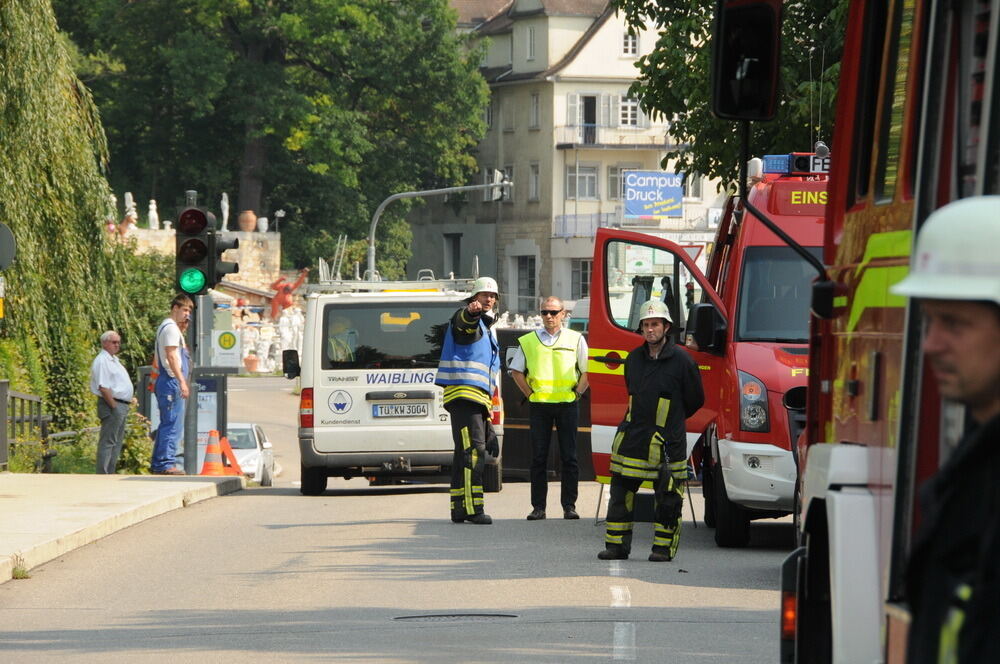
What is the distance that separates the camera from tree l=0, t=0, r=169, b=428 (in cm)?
2116

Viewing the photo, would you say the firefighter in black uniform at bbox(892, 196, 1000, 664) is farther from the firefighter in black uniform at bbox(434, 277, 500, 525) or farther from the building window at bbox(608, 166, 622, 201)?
the building window at bbox(608, 166, 622, 201)

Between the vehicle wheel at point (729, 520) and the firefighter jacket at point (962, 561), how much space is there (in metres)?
10.8

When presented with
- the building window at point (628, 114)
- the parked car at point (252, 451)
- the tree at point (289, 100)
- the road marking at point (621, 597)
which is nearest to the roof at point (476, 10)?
the building window at point (628, 114)

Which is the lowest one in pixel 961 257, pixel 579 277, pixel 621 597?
pixel 579 277

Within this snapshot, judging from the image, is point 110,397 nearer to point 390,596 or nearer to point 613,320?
point 613,320

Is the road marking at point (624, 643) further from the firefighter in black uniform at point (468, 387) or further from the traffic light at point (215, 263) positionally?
the traffic light at point (215, 263)

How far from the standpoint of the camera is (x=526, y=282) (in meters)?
95.4

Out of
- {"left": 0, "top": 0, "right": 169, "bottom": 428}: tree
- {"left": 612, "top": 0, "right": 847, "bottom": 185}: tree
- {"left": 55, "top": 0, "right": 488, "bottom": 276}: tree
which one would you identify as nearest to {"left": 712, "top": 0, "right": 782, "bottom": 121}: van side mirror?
{"left": 612, "top": 0, "right": 847, "bottom": 185}: tree

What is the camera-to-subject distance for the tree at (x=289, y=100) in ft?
249

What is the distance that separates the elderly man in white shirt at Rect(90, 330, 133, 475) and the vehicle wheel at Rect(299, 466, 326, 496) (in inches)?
90.6

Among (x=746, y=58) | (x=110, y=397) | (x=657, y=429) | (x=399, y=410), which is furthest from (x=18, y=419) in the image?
(x=746, y=58)

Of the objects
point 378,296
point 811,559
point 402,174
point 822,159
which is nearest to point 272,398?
point 402,174

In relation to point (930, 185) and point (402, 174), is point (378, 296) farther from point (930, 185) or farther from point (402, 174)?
point (402, 174)

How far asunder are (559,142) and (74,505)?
253 ft
